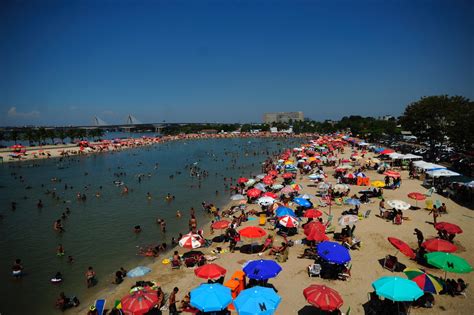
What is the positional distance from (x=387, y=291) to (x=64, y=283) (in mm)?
13647

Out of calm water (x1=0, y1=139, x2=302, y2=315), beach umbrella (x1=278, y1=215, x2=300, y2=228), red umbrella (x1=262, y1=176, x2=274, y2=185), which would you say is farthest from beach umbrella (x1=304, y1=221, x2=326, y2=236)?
red umbrella (x1=262, y1=176, x2=274, y2=185)

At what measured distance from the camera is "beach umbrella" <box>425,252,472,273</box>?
9.52 m

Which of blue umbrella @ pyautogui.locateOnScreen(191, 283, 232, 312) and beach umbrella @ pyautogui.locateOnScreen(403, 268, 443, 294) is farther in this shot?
beach umbrella @ pyautogui.locateOnScreen(403, 268, 443, 294)

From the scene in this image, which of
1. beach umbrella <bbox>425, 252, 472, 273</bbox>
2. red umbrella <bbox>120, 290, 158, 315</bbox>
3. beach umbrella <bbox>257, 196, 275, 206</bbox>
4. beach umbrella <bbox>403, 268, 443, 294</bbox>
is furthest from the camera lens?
beach umbrella <bbox>257, 196, 275, 206</bbox>

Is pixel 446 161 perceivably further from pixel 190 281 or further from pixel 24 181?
pixel 24 181

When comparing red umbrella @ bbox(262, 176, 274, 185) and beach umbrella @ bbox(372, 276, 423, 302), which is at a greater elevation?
beach umbrella @ bbox(372, 276, 423, 302)

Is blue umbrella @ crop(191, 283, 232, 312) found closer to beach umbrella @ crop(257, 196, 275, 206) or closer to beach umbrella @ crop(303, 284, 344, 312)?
beach umbrella @ crop(303, 284, 344, 312)

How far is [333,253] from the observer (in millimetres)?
11008

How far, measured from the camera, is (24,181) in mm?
41125

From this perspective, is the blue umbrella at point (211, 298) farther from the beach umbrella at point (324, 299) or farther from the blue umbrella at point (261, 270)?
the beach umbrella at point (324, 299)

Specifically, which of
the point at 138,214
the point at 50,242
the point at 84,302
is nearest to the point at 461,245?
the point at 84,302

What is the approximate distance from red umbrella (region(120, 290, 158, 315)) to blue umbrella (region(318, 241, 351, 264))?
6.16m

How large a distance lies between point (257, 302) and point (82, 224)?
19.4 metres

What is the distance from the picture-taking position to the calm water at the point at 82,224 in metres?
13.7
